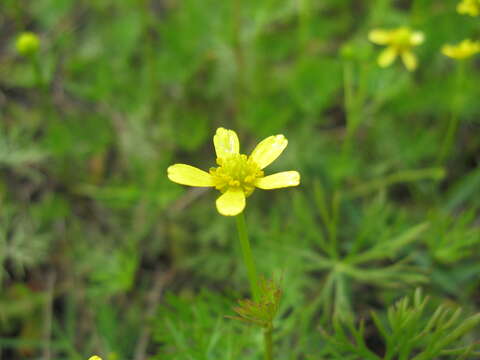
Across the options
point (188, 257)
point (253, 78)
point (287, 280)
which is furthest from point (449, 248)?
point (253, 78)

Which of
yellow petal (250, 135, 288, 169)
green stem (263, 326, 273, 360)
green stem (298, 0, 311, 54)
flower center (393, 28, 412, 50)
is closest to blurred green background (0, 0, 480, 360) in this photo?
green stem (298, 0, 311, 54)

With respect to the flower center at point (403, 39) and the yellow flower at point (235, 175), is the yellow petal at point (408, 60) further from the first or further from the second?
the yellow flower at point (235, 175)

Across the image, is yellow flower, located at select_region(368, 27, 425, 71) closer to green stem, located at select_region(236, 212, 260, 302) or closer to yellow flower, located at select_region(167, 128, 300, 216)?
yellow flower, located at select_region(167, 128, 300, 216)

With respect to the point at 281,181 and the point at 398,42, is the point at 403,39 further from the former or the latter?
the point at 281,181

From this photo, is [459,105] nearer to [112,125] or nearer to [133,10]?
[112,125]

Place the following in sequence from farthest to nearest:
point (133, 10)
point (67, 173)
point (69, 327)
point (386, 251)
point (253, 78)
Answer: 1. point (133, 10)
2. point (253, 78)
3. point (67, 173)
4. point (69, 327)
5. point (386, 251)

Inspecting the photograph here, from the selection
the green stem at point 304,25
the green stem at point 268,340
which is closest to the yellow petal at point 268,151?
the green stem at point 268,340
